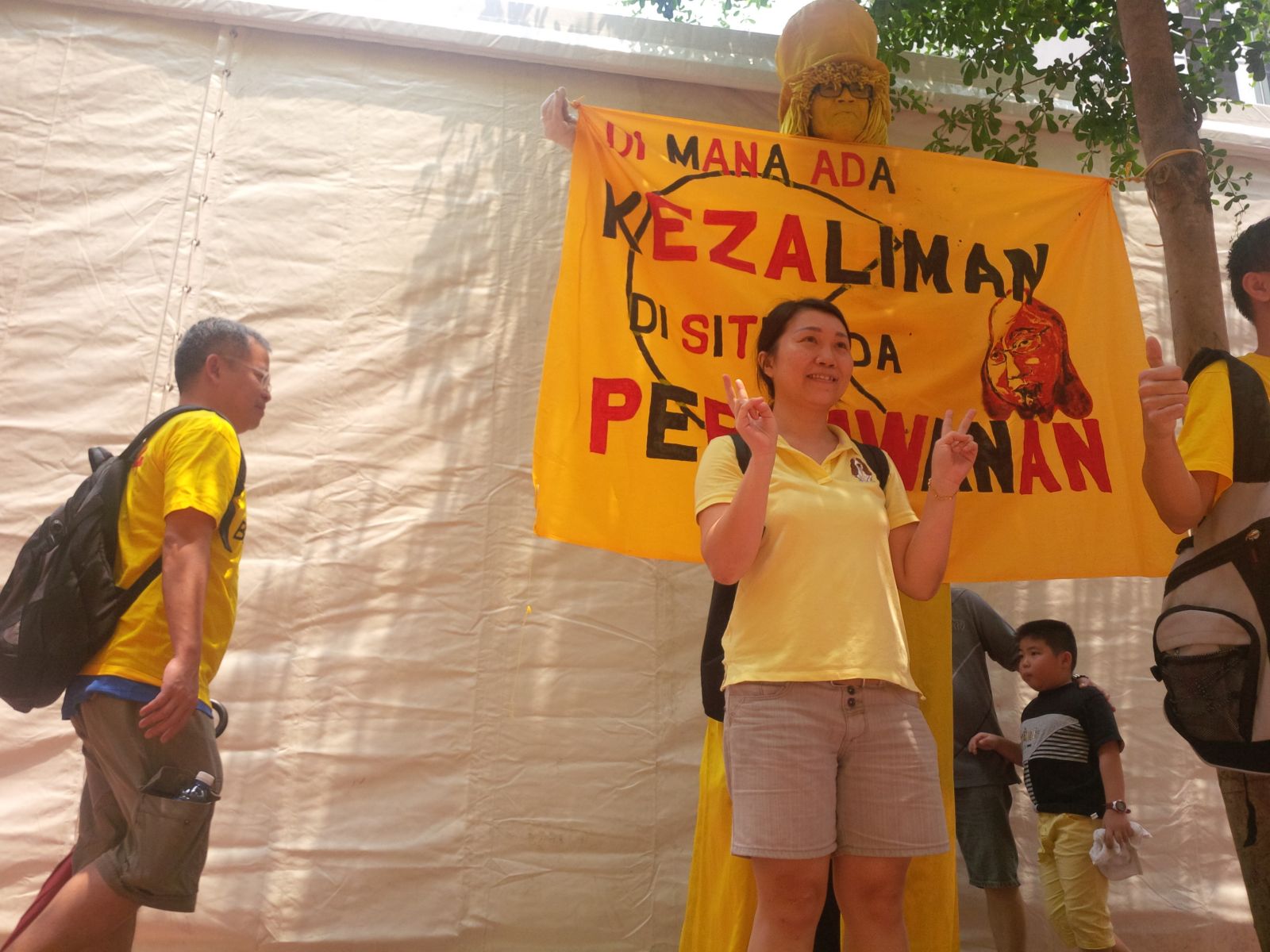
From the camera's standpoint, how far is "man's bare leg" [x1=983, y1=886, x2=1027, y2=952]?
3387 millimetres

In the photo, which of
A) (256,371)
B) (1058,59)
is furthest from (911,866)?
(1058,59)

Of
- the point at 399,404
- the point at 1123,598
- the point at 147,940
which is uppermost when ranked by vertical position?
the point at 399,404

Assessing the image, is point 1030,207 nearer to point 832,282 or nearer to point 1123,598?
point 832,282

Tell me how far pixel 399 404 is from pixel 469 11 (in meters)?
1.67

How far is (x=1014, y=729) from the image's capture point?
3.88 m

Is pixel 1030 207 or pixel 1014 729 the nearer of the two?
pixel 1030 207

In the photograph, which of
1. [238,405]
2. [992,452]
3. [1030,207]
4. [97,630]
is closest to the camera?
[97,630]

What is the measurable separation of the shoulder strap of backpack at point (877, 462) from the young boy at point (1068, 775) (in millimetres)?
1531

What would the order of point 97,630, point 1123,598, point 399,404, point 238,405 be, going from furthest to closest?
point 1123,598, point 399,404, point 238,405, point 97,630

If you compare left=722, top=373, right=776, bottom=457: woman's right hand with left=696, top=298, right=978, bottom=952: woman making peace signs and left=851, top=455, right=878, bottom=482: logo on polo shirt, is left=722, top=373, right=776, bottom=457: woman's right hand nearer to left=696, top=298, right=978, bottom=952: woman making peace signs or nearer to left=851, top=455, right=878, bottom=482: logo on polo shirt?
left=696, top=298, right=978, bottom=952: woman making peace signs

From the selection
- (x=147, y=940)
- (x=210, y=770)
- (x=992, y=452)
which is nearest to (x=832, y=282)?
(x=992, y=452)

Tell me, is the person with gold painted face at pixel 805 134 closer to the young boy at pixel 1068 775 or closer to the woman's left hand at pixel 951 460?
the woman's left hand at pixel 951 460

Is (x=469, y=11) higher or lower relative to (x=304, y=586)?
higher

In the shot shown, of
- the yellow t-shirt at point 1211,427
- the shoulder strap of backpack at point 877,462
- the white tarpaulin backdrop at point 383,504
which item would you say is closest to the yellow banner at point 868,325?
the shoulder strap of backpack at point 877,462
